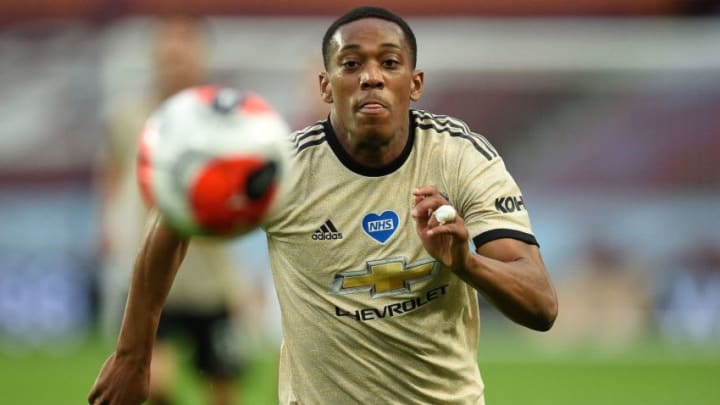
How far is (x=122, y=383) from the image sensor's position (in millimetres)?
4508

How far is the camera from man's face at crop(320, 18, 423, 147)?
4664 mm

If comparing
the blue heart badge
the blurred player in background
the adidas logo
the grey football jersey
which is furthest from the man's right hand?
the blurred player in background

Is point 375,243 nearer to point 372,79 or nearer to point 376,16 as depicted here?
point 372,79

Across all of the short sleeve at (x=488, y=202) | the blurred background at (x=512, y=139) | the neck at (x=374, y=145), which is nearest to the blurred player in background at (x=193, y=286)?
the neck at (x=374, y=145)

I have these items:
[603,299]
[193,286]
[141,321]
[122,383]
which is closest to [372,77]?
[141,321]

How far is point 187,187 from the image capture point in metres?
4.02

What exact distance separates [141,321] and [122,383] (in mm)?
209

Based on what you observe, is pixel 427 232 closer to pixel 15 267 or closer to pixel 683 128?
pixel 15 267

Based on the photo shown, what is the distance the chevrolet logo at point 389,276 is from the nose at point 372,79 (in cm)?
59

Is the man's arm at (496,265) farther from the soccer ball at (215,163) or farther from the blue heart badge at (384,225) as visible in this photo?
the soccer ball at (215,163)

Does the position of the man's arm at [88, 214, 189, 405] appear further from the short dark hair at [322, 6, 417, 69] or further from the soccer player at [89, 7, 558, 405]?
the short dark hair at [322, 6, 417, 69]

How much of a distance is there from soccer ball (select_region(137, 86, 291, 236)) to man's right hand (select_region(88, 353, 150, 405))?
2.01ft

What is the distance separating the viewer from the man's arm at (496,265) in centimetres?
409

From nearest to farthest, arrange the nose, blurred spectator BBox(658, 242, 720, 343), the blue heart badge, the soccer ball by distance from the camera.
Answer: the soccer ball
the nose
the blue heart badge
blurred spectator BBox(658, 242, 720, 343)
